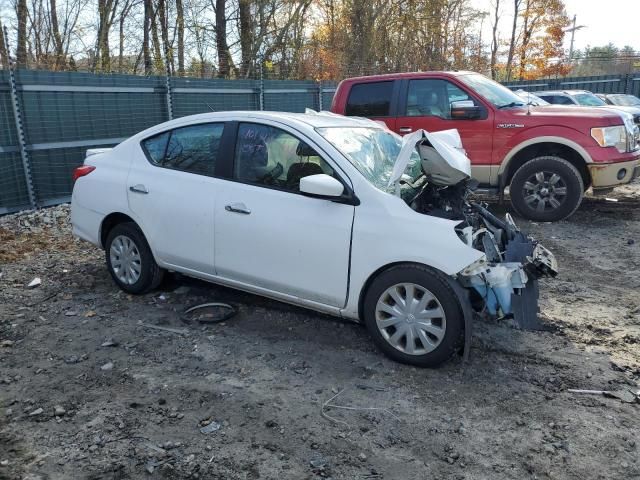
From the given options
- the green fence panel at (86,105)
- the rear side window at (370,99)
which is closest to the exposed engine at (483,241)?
the rear side window at (370,99)

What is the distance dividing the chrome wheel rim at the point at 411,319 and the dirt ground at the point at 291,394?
7.2 inches

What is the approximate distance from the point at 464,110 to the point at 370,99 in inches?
61.3

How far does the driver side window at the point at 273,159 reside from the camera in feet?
13.1

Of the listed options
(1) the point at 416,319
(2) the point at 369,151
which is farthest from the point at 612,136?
(1) the point at 416,319

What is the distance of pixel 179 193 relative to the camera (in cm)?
446

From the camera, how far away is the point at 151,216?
4.63 metres

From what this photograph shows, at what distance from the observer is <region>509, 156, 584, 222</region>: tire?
7.23 meters

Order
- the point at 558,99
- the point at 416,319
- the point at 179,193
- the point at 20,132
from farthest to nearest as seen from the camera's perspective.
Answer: the point at 558,99 → the point at 20,132 → the point at 179,193 → the point at 416,319

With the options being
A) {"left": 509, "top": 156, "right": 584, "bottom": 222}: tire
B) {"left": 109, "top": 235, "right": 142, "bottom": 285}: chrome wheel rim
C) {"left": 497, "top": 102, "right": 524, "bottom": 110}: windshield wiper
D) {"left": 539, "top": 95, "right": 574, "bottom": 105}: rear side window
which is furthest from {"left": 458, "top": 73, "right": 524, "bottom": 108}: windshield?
{"left": 539, "top": 95, "right": 574, "bottom": 105}: rear side window

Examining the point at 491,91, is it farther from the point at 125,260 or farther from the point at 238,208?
the point at 125,260

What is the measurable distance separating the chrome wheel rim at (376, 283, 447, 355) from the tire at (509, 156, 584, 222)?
15.2 feet

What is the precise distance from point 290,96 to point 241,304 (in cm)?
996

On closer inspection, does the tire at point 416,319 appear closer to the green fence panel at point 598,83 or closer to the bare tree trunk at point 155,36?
the bare tree trunk at point 155,36

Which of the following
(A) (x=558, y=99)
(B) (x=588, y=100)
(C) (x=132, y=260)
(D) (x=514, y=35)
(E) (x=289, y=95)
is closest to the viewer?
A: (C) (x=132, y=260)
